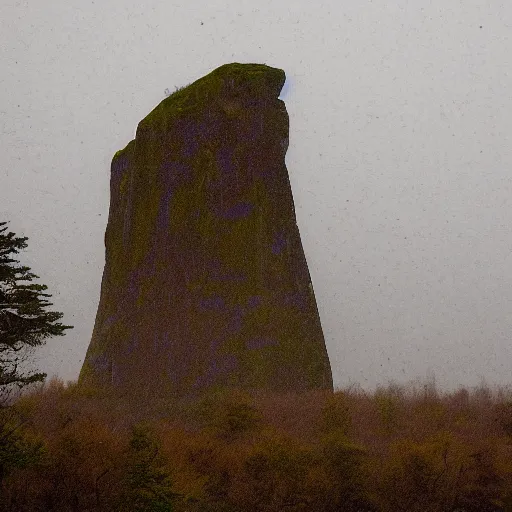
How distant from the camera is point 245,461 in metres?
8.98

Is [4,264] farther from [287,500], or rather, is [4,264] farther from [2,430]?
[287,500]

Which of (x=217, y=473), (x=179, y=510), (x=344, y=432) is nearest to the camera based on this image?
(x=179, y=510)

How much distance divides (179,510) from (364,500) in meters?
2.84

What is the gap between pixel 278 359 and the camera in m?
13.6

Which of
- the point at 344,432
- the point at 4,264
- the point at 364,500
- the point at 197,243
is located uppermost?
the point at 197,243

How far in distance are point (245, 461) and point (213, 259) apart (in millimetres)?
6308

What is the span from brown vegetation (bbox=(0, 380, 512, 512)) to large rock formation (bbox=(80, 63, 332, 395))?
6.62 feet

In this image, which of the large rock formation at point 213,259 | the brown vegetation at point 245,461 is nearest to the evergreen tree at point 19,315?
the brown vegetation at point 245,461

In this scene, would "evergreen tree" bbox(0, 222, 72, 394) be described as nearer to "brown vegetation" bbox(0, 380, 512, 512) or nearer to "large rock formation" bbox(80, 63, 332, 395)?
"brown vegetation" bbox(0, 380, 512, 512)

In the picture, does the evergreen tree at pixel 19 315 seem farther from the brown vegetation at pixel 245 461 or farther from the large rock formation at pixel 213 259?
the large rock formation at pixel 213 259

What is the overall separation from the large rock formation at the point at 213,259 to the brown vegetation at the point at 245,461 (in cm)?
202

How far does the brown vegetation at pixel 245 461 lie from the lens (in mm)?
7988

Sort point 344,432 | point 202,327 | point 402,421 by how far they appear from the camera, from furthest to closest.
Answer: point 202,327, point 402,421, point 344,432

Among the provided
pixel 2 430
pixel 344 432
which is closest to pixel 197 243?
pixel 344 432
